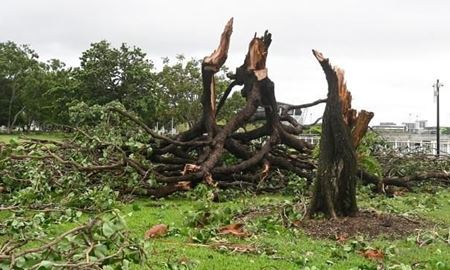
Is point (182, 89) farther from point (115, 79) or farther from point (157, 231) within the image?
point (157, 231)

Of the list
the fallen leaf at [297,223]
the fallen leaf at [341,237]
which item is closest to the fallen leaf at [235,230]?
the fallen leaf at [297,223]

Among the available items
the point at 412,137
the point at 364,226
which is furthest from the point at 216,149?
the point at 412,137

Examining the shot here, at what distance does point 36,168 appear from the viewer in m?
8.24

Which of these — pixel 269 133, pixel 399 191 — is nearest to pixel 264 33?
pixel 269 133

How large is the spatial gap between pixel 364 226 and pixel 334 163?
79 cm

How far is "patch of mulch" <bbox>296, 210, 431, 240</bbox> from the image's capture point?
617cm

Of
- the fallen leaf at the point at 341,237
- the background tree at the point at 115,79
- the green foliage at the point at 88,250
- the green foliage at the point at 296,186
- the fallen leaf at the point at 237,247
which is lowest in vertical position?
the fallen leaf at the point at 341,237

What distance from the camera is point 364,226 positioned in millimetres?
6426

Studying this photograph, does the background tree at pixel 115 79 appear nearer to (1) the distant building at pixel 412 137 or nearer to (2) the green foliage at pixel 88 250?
(1) the distant building at pixel 412 137

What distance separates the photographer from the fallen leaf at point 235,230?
591 centimetres

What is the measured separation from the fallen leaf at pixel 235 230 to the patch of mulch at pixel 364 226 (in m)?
0.65

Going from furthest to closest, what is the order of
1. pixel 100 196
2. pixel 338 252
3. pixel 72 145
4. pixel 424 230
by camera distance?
1. pixel 72 145
2. pixel 100 196
3. pixel 424 230
4. pixel 338 252

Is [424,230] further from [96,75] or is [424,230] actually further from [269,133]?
[96,75]

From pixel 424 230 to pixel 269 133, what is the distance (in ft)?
16.2
